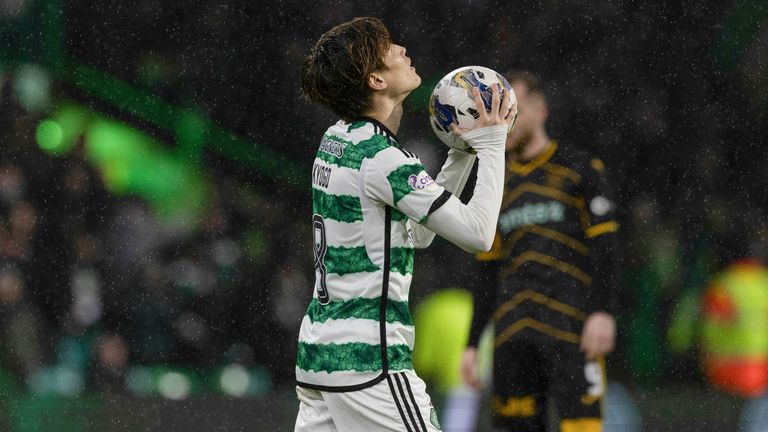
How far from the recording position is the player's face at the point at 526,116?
14.8ft

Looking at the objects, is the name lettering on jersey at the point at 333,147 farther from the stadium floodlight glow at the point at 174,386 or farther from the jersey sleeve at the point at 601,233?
the stadium floodlight glow at the point at 174,386

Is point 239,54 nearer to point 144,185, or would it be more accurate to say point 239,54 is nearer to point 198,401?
point 144,185

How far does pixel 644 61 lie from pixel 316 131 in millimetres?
1971

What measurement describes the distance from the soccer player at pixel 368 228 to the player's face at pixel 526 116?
1664mm

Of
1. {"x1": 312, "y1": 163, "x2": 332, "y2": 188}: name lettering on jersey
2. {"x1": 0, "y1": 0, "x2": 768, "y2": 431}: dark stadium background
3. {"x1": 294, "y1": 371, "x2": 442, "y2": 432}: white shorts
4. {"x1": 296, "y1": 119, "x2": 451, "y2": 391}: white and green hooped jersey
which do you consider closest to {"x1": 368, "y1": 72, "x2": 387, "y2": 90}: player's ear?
{"x1": 296, "y1": 119, "x2": 451, "y2": 391}: white and green hooped jersey

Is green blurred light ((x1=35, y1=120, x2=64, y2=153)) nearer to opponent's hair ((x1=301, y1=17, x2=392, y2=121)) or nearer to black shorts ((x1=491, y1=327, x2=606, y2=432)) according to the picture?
black shorts ((x1=491, y1=327, x2=606, y2=432))

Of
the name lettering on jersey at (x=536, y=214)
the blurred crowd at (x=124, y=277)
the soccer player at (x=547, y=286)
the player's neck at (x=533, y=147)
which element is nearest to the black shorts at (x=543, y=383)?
the soccer player at (x=547, y=286)

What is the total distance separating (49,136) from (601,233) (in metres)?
3.96

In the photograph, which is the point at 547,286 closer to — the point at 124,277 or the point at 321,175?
the point at 321,175

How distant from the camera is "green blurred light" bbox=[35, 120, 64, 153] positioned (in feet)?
23.4

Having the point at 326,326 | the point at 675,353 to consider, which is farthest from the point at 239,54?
the point at 326,326

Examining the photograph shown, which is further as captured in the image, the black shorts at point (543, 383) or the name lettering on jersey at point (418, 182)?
the black shorts at point (543, 383)

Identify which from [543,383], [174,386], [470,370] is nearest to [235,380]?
[174,386]

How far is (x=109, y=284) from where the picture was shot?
7.04 meters
